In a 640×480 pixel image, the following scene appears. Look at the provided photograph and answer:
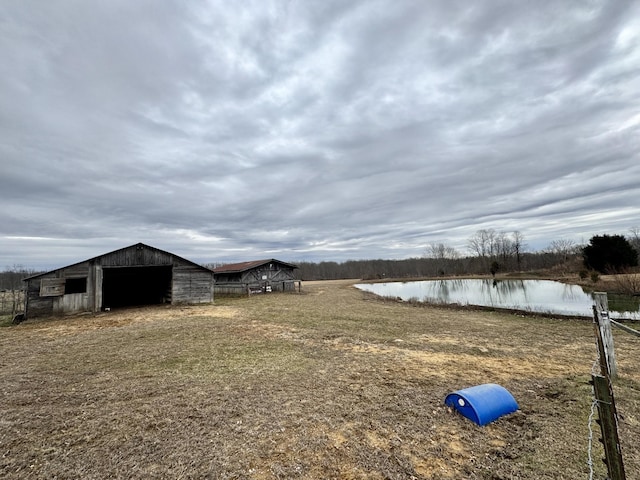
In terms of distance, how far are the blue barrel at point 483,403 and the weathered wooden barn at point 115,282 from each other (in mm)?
19446

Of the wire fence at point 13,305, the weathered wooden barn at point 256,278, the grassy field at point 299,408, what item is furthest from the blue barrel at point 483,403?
the weathered wooden barn at point 256,278

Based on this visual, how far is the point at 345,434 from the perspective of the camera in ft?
14.2

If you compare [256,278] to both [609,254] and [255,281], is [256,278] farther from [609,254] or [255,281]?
[609,254]

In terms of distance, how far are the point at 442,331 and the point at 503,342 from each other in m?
2.27

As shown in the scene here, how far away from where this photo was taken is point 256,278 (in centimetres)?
3212

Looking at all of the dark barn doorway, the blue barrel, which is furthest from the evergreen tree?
the dark barn doorway

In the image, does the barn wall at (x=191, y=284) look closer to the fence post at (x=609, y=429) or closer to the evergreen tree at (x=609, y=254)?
the fence post at (x=609, y=429)

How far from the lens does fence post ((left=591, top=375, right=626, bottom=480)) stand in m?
2.25

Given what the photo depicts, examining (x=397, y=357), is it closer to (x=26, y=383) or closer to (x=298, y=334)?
(x=298, y=334)

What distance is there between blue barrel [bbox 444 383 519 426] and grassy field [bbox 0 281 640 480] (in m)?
0.13

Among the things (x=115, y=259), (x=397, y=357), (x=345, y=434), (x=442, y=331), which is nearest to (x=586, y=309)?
(x=442, y=331)

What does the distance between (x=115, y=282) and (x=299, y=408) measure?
26.5 m

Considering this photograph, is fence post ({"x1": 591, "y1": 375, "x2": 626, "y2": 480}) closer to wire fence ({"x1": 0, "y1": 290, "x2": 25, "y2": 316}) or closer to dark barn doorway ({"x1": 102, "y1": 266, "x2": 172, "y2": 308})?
dark barn doorway ({"x1": 102, "y1": 266, "x2": 172, "y2": 308})

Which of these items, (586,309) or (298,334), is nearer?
(298,334)
